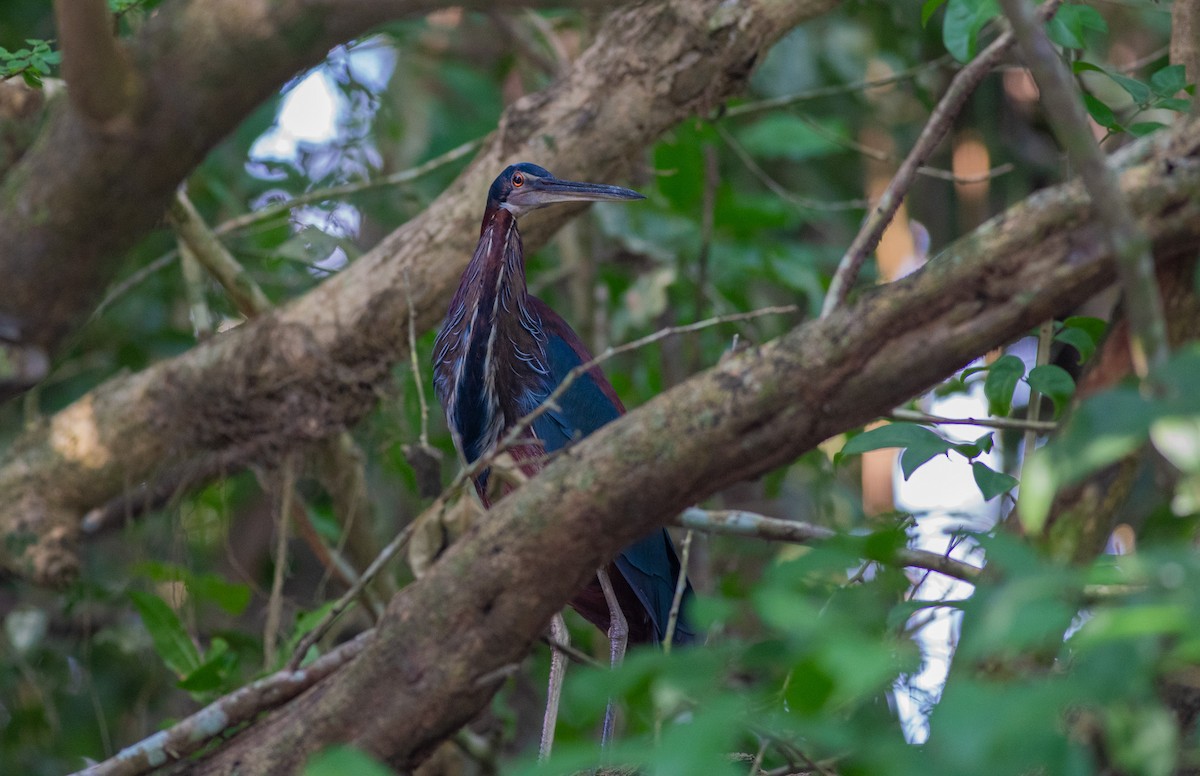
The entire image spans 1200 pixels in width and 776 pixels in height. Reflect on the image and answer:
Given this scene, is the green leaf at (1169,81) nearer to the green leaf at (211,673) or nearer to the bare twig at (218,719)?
the bare twig at (218,719)

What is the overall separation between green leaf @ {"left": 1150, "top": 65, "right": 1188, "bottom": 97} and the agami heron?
135 cm

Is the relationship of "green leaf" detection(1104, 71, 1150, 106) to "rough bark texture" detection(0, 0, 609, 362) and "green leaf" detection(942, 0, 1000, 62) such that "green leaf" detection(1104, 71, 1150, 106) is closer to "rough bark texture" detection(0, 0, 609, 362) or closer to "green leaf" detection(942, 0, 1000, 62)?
"green leaf" detection(942, 0, 1000, 62)

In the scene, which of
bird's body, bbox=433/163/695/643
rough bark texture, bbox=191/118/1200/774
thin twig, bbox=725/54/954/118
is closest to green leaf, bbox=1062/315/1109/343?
rough bark texture, bbox=191/118/1200/774

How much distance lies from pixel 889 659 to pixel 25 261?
1.57 metres

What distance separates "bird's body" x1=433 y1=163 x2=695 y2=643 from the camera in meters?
3.11

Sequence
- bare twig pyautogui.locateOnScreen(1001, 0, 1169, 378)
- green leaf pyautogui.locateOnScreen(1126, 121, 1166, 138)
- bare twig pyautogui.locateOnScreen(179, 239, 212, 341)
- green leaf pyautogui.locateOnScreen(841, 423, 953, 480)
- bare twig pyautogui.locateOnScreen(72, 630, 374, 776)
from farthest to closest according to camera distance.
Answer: bare twig pyautogui.locateOnScreen(179, 239, 212, 341), bare twig pyautogui.locateOnScreen(72, 630, 374, 776), green leaf pyautogui.locateOnScreen(1126, 121, 1166, 138), green leaf pyautogui.locateOnScreen(841, 423, 953, 480), bare twig pyautogui.locateOnScreen(1001, 0, 1169, 378)

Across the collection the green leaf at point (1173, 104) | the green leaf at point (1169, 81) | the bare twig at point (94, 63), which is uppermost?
the bare twig at point (94, 63)

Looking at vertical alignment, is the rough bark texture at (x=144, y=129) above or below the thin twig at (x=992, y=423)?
above

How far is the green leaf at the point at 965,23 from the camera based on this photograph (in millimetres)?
2209

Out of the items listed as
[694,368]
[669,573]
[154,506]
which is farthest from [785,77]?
[154,506]

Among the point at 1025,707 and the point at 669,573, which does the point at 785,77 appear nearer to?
the point at 669,573

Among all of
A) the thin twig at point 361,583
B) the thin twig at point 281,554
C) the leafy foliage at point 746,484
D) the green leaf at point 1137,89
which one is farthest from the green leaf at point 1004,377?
the thin twig at point 281,554

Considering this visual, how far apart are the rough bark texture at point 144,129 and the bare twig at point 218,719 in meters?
0.94

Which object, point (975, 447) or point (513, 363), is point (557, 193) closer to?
point (513, 363)
